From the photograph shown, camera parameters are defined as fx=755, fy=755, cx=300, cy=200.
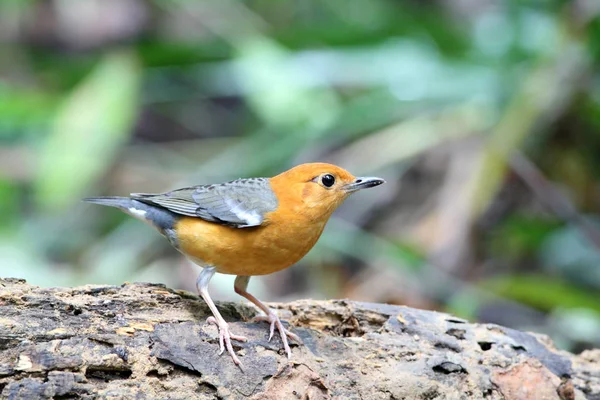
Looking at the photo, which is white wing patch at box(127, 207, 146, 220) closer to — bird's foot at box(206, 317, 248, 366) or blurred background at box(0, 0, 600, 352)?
bird's foot at box(206, 317, 248, 366)

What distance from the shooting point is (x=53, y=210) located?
7.48 m

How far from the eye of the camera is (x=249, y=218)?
4.22 m

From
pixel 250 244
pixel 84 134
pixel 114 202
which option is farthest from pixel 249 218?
pixel 84 134

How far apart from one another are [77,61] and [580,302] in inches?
268

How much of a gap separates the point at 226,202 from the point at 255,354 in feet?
3.46

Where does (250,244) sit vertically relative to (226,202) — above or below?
below

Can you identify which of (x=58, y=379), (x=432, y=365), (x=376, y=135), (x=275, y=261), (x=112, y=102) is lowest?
(x=58, y=379)

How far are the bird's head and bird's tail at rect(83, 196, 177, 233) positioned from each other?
0.66 metres

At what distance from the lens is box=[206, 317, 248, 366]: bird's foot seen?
11.5ft

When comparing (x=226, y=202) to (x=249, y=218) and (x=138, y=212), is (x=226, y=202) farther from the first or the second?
(x=138, y=212)

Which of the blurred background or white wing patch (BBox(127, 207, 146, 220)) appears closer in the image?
white wing patch (BBox(127, 207, 146, 220))

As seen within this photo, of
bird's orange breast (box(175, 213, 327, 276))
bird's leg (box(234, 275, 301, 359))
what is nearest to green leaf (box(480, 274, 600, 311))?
bird's orange breast (box(175, 213, 327, 276))

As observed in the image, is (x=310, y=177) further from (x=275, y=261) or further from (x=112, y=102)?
(x=112, y=102)

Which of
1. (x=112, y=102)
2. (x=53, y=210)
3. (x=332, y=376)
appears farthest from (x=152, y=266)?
(x=332, y=376)
